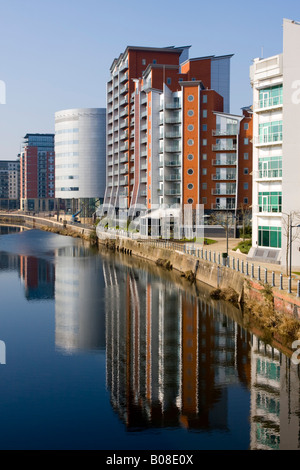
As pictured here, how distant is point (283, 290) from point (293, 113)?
52.9 feet

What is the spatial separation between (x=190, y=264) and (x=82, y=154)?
95.2m

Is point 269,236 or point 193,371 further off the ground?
point 269,236

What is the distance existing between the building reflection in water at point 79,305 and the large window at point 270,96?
2221 centimetres

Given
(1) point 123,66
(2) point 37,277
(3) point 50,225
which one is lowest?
(2) point 37,277

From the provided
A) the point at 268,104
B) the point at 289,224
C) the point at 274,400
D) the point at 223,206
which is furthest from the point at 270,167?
the point at 223,206

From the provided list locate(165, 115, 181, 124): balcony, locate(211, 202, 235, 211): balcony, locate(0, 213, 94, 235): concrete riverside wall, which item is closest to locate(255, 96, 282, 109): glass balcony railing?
locate(211, 202, 235, 211): balcony

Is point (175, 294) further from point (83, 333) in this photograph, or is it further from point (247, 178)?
point (247, 178)

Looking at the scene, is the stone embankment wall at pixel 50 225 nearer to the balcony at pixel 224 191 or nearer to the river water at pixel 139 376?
the balcony at pixel 224 191

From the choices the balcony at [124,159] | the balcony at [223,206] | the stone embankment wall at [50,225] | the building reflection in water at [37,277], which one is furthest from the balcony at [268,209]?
the balcony at [124,159]

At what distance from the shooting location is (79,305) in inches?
1834

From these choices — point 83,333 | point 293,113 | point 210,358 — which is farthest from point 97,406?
point 293,113

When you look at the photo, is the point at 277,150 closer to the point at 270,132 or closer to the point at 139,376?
the point at 270,132

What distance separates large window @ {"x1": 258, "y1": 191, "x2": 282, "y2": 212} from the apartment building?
32593 mm

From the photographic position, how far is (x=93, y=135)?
146000 mm
